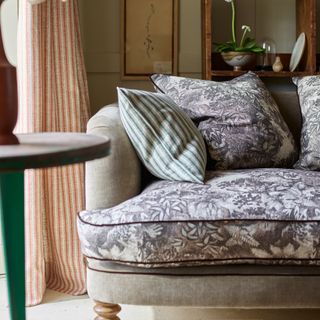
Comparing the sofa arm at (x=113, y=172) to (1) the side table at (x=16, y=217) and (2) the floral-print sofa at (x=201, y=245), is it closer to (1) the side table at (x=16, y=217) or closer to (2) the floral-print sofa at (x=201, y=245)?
(2) the floral-print sofa at (x=201, y=245)

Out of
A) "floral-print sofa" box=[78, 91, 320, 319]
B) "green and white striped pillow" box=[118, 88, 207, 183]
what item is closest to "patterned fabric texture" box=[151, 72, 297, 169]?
"green and white striped pillow" box=[118, 88, 207, 183]

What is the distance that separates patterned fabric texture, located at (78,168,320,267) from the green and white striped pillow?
213 millimetres

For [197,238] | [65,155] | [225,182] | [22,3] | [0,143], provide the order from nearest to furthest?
[65,155]
[0,143]
[197,238]
[225,182]
[22,3]

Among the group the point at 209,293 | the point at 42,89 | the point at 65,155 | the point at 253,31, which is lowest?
the point at 209,293

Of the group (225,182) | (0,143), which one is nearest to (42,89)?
(225,182)

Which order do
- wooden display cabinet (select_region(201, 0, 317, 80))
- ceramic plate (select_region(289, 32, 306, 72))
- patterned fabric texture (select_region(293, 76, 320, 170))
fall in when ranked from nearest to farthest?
patterned fabric texture (select_region(293, 76, 320, 170)), wooden display cabinet (select_region(201, 0, 317, 80)), ceramic plate (select_region(289, 32, 306, 72))

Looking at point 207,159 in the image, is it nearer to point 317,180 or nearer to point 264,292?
point 317,180

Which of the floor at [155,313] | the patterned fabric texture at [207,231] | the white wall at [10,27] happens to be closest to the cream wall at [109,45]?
the white wall at [10,27]

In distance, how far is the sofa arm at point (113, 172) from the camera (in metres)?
1.65

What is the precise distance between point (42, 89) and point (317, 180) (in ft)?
3.31

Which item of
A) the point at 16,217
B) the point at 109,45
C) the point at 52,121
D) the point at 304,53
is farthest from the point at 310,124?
the point at 16,217

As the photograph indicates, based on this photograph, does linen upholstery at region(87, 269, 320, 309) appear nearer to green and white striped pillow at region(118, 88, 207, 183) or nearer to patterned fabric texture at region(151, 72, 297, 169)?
green and white striped pillow at region(118, 88, 207, 183)

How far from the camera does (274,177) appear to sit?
178cm

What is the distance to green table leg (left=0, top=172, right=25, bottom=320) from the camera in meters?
1.27
